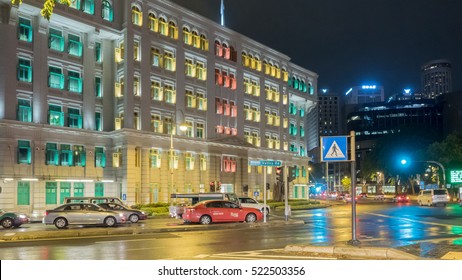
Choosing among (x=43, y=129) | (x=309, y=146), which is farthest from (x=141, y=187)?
(x=309, y=146)

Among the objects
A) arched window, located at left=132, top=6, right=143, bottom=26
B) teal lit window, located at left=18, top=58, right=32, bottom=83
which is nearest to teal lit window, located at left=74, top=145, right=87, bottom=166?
teal lit window, located at left=18, top=58, right=32, bottom=83

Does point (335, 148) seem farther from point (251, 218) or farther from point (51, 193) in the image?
point (51, 193)

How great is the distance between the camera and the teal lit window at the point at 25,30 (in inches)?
1805

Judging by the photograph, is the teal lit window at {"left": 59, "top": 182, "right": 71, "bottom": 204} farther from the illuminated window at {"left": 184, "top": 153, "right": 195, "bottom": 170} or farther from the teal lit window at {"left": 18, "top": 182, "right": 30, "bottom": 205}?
the illuminated window at {"left": 184, "top": 153, "right": 195, "bottom": 170}

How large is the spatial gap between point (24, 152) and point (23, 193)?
143 inches

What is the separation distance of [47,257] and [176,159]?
42.4 metres

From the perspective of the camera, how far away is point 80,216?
29156 millimetres

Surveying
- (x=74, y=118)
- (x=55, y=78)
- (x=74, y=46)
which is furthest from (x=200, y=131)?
(x=55, y=78)

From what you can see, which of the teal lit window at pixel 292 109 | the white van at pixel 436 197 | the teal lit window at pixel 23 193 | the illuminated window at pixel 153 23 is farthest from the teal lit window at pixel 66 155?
the teal lit window at pixel 292 109

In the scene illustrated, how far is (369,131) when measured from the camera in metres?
177

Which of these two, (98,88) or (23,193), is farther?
(98,88)

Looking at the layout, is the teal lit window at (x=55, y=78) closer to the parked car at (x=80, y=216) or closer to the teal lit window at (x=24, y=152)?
the teal lit window at (x=24, y=152)

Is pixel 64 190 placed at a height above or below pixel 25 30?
below

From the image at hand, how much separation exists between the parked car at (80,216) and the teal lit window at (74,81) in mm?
23126
